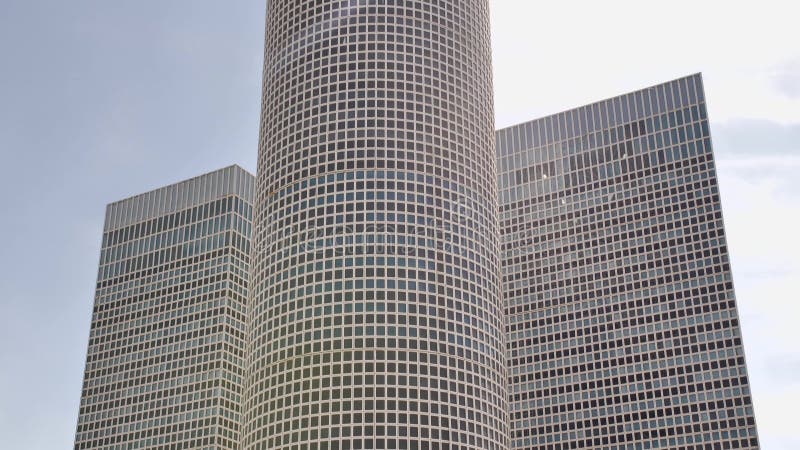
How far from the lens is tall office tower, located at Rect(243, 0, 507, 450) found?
542 ft

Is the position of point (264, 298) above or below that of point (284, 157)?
below

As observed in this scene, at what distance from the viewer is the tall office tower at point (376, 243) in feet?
542

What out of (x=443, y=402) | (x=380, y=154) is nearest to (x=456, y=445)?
(x=443, y=402)

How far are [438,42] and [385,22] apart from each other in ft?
32.7

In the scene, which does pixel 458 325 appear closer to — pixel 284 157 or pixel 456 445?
pixel 456 445

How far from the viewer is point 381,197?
180625 millimetres

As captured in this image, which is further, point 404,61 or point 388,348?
point 404,61

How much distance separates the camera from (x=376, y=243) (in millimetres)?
176125

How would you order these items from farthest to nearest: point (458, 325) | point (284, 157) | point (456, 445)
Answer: point (284, 157)
point (458, 325)
point (456, 445)

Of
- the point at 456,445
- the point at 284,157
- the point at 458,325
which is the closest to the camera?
the point at 456,445

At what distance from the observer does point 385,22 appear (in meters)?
196

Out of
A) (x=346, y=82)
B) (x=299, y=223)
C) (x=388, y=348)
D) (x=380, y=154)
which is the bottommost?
(x=388, y=348)

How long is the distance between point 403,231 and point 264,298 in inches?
984

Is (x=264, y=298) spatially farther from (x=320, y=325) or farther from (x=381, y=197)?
(x=381, y=197)
